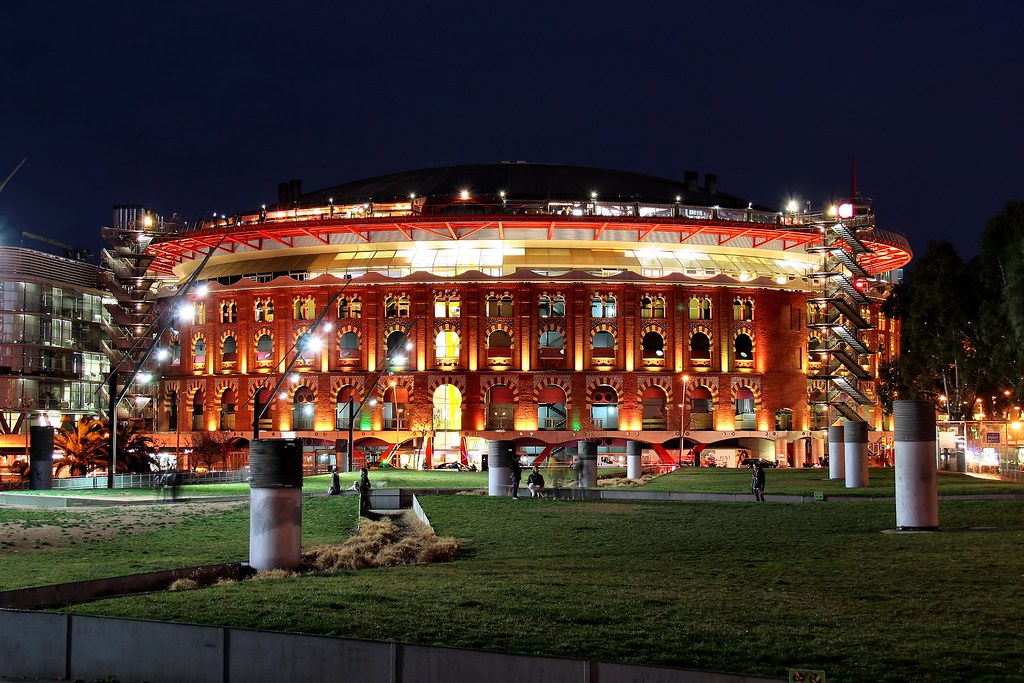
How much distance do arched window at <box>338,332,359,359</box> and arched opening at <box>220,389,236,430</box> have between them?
10.1 metres

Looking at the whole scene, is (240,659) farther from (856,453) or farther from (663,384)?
(663,384)

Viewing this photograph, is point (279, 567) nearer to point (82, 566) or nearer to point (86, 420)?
point (82, 566)

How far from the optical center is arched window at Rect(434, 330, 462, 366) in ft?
301

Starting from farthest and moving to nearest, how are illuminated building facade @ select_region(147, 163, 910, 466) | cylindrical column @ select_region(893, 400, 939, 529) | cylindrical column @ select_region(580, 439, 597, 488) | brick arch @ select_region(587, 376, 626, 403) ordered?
brick arch @ select_region(587, 376, 626, 403)
illuminated building facade @ select_region(147, 163, 910, 466)
cylindrical column @ select_region(580, 439, 597, 488)
cylindrical column @ select_region(893, 400, 939, 529)

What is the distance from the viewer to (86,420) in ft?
198

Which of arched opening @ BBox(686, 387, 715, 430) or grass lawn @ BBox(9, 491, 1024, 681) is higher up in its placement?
arched opening @ BBox(686, 387, 715, 430)

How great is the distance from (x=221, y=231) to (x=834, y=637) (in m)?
82.8

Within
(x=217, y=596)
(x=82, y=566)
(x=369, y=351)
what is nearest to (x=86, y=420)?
(x=369, y=351)

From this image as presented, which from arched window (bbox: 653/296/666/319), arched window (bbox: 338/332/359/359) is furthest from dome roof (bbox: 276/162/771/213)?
arched window (bbox: 338/332/359/359)

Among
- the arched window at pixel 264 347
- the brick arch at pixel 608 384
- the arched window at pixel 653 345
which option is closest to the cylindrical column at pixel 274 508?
the brick arch at pixel 608 384

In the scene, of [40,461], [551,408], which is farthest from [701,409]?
[40,461]

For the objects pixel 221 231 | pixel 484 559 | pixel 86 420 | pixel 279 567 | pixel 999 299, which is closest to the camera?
pixel 279 567

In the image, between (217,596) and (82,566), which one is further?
(82,566)

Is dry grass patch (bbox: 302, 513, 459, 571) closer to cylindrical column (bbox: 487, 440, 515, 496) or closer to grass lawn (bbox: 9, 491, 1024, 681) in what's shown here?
grass lawn (bbox: 9, 491, 1024, 681)
